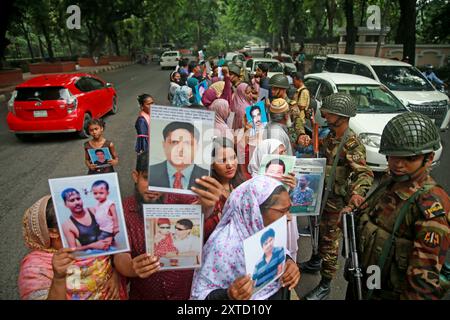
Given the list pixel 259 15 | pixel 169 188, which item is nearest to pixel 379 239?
pixel 169 188

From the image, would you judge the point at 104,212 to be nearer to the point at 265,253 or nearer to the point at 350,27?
the point at 265,253

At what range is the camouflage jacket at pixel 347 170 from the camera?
108 inches

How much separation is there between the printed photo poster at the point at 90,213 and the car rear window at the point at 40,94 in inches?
305

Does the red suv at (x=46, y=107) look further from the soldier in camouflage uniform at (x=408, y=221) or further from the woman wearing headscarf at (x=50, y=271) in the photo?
the soldier in camouflage uniform at (x=408, y=221)

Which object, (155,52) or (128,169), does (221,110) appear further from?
(155,52)

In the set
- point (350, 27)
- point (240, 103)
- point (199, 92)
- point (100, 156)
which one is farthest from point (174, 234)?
point (350, 27)

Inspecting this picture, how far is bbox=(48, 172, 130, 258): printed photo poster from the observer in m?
1.47

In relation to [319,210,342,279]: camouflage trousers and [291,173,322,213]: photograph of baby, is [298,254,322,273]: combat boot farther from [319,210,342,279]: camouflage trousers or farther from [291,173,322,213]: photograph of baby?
[291,173,322,213]: photograph of baby

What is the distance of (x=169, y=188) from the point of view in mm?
1640

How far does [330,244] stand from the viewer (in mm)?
3152

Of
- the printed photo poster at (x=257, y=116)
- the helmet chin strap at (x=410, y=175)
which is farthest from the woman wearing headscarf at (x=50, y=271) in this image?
the printed photo poster at (x=257, y=116)

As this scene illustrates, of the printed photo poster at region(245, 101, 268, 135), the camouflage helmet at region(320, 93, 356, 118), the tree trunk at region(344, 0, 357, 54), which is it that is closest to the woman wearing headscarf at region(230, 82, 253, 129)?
the printed photo poster at region(245, 101, 268, 135)

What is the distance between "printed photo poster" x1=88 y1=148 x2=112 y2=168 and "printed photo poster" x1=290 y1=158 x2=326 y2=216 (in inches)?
110
